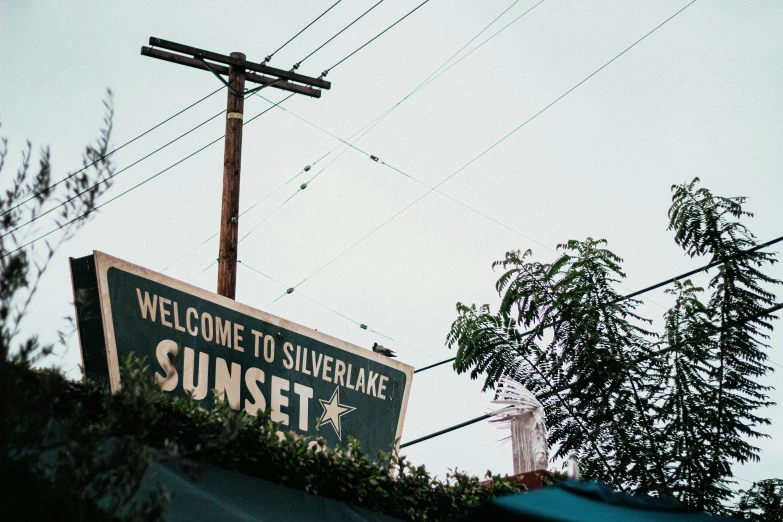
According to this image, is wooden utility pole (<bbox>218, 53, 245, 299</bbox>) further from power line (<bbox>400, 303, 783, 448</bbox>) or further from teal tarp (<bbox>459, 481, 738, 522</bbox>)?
teal tarp (<bbox>459, 481, 738, 522</bbox>)

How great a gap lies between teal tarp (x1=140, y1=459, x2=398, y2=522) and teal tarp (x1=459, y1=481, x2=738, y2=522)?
1.87 m

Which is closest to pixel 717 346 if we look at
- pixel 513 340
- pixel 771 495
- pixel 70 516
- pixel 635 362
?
pixel 635 362

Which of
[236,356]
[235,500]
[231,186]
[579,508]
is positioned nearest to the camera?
[579,508]

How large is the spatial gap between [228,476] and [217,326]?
2.91m

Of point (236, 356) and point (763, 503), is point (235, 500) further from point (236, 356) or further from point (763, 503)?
point (763, 503)

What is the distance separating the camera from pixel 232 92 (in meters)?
11.3

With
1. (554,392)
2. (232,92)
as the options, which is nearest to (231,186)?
(232,92)

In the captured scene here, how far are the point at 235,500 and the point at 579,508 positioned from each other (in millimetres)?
2770

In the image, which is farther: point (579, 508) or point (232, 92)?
point (232, 92)

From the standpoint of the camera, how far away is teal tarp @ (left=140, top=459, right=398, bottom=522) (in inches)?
215

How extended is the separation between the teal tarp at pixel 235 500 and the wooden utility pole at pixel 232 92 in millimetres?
4067

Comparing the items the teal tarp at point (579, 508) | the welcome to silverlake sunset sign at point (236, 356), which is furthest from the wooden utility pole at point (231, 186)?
the teal tarp at point (579, 508)

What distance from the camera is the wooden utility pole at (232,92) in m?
10.4

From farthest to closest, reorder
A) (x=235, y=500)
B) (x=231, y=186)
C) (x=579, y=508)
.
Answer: (x=231, y=186)
(x=235, y=500)
(x=579, y=508)
